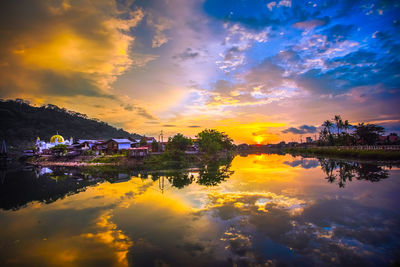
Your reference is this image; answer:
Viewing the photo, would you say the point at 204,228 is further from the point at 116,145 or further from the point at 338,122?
the point at 338,122

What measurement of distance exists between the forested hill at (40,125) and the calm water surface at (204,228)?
13123 centimetres

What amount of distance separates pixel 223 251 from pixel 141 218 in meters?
7.14

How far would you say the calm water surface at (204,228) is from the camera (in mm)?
8773

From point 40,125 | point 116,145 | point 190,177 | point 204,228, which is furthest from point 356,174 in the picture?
point 40,125

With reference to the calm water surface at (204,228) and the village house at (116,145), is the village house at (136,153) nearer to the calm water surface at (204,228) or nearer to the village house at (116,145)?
the village house at (116,145)

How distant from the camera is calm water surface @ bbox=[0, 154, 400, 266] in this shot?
877 cm

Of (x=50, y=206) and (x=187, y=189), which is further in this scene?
(x=187, y=189)

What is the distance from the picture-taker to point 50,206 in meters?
17.4

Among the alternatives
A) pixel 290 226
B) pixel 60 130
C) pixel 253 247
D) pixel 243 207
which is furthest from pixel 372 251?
pixel 60 130

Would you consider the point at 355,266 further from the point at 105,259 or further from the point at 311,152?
the point at 311,152

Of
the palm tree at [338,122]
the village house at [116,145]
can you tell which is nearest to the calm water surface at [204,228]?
the village house at [116,145]

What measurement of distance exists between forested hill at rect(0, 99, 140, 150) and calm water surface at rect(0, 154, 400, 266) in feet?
431

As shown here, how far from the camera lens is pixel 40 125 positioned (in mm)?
131875

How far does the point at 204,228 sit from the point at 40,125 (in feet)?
538
